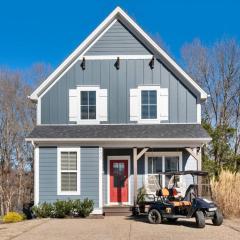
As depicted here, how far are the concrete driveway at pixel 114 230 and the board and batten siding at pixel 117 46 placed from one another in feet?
25.4

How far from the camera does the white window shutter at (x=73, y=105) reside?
2267 centimetres

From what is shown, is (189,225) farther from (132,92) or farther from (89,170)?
(132,92)

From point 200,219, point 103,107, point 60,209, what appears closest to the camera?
point 200,219

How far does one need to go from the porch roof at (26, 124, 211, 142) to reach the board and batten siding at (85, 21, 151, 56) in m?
3.29

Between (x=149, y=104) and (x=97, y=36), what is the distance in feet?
12.6

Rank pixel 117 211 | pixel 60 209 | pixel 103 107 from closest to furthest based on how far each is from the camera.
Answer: pixel 60 209
pixel 117 211
pixel 103 107

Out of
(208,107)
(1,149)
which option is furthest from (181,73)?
(1,149)

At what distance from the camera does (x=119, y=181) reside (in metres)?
22.4

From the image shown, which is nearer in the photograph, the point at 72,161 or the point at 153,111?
the point at 72,161

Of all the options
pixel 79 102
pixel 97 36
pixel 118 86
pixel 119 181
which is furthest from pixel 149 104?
pixel 97 36

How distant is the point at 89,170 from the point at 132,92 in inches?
159

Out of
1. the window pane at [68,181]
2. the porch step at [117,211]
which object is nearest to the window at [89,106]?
the window pane at [68,181]

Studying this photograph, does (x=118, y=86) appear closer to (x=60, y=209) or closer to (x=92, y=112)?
(x=92, y=112)

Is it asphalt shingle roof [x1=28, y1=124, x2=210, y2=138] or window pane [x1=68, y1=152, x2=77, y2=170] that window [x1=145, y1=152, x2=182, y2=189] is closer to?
asphalt shingle roof [x1=28, y1=124, x2=210, y2=138]
